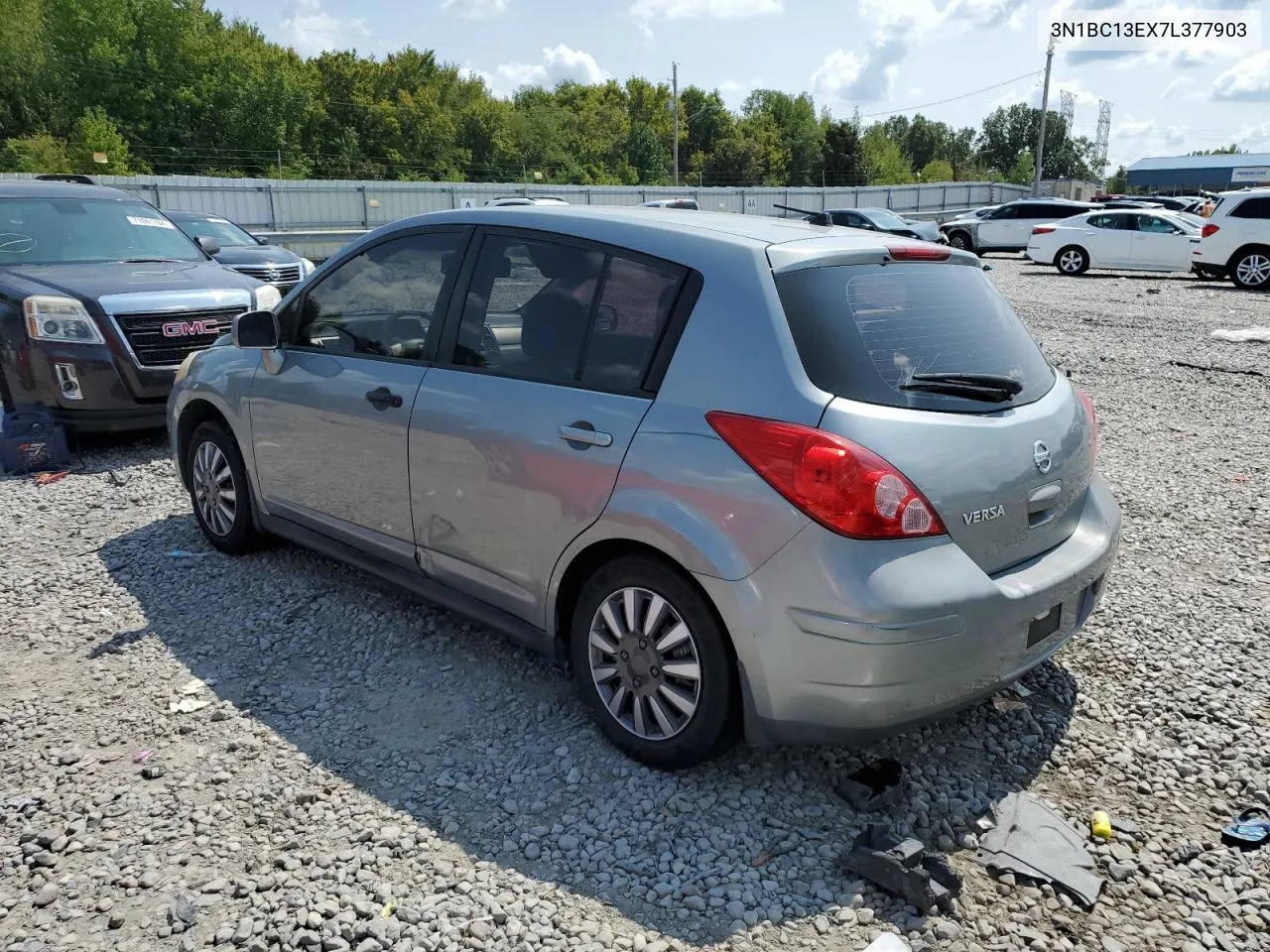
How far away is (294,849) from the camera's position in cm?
297

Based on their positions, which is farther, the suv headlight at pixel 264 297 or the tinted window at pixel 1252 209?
the tinted window at pixel 1252 209

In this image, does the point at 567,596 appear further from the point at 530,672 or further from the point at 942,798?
the point at 942,798

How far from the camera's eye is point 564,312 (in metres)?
3.55

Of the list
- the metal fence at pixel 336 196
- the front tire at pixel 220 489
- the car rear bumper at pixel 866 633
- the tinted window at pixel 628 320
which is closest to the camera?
the car rear bumper at pixel 866 633

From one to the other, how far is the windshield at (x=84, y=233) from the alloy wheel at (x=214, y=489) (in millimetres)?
3889

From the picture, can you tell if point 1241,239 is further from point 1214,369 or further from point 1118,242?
point 1214,369

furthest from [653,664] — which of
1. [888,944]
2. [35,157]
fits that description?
[35,157]

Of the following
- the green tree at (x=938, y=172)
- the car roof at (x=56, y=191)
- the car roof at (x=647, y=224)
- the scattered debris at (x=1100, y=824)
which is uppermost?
the green tree at (x=938, y=172)

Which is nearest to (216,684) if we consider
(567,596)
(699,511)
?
(567,596)

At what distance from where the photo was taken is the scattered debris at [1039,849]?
9.31 feet

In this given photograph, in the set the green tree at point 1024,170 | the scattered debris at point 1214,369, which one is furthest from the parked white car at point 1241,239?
the green tree at point 1024,170

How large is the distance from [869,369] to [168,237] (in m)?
7.84

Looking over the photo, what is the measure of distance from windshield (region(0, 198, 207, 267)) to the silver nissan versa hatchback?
5.33m

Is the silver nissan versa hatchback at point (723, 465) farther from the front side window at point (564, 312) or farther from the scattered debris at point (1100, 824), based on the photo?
the scattered debris at point (1100, 824)
